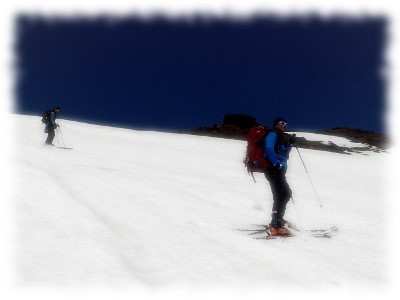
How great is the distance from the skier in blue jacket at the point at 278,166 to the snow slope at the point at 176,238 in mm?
522

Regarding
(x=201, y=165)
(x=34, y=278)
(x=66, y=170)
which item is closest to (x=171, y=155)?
(x=201, y=165)

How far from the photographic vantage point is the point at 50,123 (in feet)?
69.7

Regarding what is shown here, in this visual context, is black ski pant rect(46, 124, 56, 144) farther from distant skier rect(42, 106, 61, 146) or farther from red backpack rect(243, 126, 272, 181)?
red backpack rect(243, 126, 272, 181)

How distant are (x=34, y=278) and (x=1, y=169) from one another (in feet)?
22.0

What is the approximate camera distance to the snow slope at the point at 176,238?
19.0 ft

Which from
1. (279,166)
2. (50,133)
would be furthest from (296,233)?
(50,133)

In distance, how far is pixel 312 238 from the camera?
28.2 ft

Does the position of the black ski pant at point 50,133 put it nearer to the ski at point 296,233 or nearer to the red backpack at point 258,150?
the ski at point 296,233

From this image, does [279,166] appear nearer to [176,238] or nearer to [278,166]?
[278,166]

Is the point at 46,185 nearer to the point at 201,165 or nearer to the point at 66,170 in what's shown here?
the point at 66,170

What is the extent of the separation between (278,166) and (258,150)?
0.45 metres

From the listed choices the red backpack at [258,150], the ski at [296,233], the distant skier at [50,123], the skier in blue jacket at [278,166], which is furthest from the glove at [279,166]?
the distant skier at [50,123]

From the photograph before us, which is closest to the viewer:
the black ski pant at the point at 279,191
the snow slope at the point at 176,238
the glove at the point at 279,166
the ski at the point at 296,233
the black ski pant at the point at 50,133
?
the snow slope at the point at 176,238

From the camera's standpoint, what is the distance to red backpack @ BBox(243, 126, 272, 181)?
341 inches
